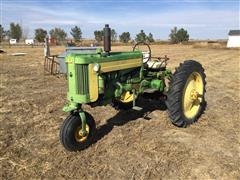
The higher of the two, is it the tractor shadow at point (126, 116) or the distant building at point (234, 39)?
the distant building at point (234, 39)

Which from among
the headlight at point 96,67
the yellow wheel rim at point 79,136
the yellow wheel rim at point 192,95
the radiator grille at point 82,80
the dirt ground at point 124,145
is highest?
the headlight at point 96,67

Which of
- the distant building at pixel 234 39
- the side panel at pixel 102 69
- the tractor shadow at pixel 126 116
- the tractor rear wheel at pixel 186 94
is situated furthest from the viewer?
the distant building at pixel 234 39

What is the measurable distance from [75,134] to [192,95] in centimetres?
253

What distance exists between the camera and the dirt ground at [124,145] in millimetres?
4152

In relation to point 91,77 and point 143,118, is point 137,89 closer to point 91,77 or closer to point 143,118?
point 143,118

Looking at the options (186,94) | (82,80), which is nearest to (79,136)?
(82,80)

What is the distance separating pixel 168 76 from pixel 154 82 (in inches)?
19.0

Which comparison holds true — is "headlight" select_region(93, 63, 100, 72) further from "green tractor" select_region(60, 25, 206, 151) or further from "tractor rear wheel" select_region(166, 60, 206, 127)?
"tractor rear wheel" select_region(166, 60, 206, 127)

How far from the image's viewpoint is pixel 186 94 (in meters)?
5.98

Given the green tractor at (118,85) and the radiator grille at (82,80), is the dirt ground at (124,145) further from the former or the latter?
the radiator grille at (82,80)

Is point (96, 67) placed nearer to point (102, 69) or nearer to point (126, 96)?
point (102, 69)

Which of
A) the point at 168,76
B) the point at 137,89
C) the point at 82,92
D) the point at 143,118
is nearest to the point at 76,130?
the point at 82,92

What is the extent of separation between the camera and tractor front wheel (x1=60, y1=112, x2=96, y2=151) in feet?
14.9

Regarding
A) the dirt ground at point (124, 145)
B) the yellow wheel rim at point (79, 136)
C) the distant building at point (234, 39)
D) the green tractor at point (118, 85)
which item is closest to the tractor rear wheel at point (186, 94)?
the green tractor at point (118, 85)
